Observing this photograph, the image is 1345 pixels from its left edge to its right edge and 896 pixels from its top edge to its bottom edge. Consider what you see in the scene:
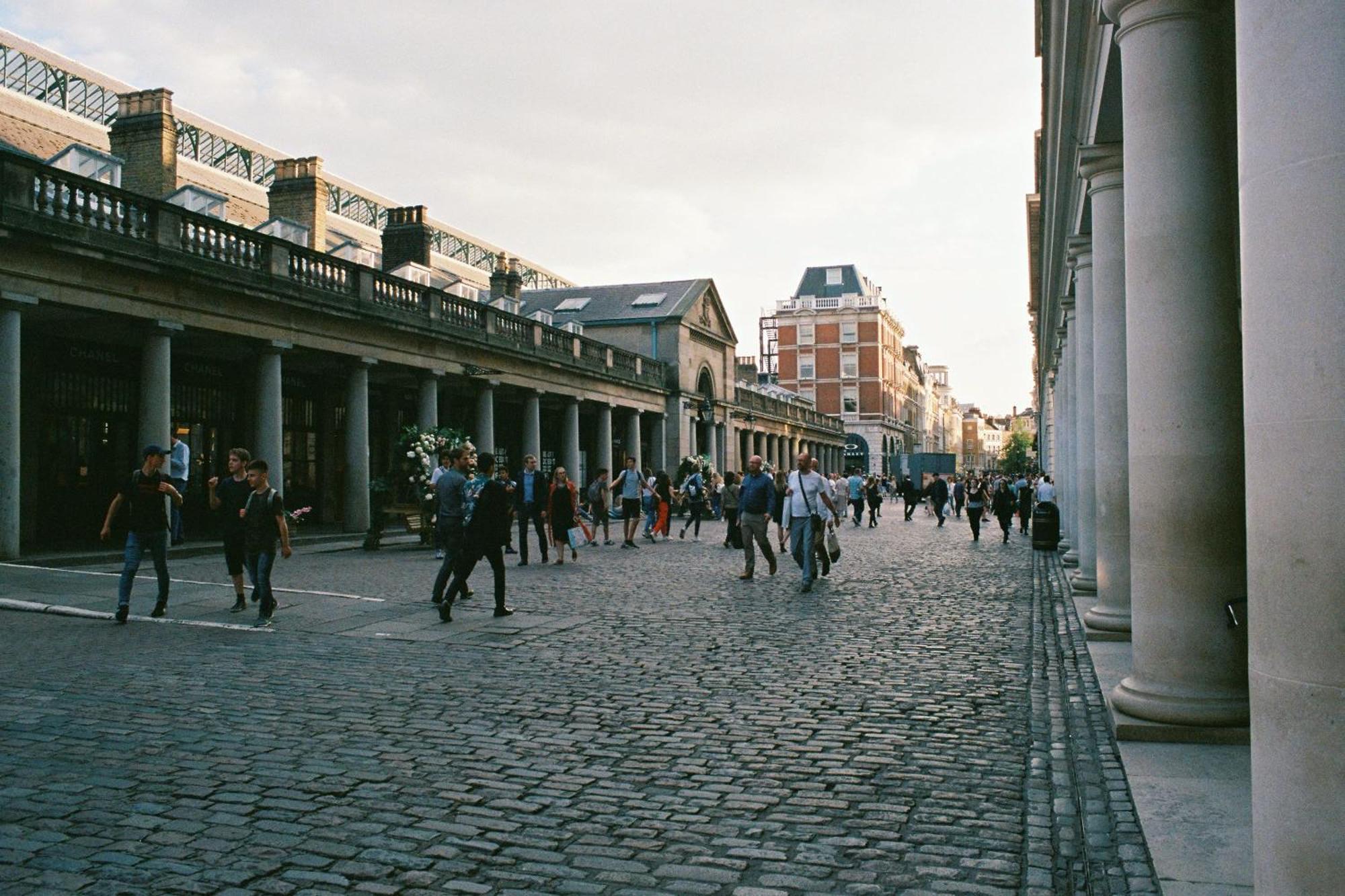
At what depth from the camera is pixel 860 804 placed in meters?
4.71

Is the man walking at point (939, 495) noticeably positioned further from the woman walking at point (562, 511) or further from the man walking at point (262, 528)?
the man walking at point (262, 528)

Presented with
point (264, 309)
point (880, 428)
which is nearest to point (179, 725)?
point (264, 309)

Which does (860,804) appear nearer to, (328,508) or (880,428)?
(328,508)

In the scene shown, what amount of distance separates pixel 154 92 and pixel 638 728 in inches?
880

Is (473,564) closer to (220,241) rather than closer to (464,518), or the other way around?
(464,518)

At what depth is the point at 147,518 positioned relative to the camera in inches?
427

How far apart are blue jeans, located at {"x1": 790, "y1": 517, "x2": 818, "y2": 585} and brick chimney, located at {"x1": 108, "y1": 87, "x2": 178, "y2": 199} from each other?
55.2ft

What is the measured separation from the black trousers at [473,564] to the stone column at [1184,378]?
6694 millimetres

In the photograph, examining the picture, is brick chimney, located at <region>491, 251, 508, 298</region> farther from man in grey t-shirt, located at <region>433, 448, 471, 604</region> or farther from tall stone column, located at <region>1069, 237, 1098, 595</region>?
tall stone column, located at <region>1069, 237, 1098, 595</region>

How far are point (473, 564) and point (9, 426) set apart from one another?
9.04m

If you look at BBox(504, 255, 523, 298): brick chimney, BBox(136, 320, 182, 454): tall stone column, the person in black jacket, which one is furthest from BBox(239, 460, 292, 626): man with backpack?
BBox(504, 255, 523, 298): brick chimney

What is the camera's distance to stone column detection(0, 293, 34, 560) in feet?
50.5

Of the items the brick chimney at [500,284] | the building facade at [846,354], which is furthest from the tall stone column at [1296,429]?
the building facade at [846,354]

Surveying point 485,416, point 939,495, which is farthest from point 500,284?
point 939,495
